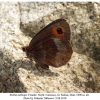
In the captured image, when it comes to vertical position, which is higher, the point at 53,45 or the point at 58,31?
the point at 58,31

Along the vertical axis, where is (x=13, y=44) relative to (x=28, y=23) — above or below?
below

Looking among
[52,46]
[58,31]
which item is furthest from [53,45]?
[58,31]

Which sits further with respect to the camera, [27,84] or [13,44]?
[13,44]

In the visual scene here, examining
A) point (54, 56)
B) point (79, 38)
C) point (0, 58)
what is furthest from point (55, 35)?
point (0, 58)

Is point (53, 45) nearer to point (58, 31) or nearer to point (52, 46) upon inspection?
point (52, 46)

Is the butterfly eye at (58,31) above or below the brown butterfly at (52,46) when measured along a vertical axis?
above

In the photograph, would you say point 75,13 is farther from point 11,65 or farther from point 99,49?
point 11,65
